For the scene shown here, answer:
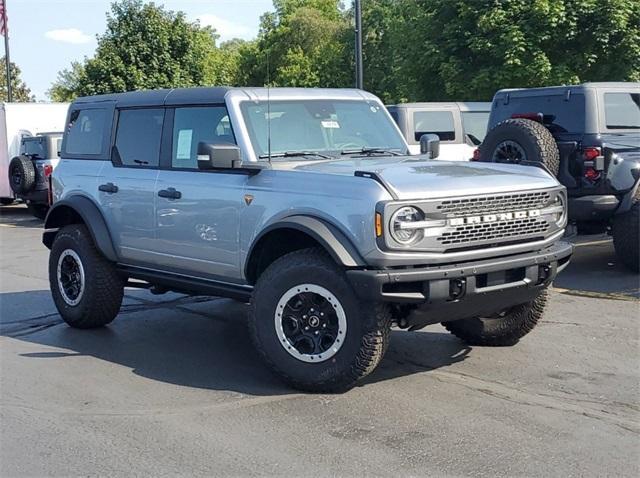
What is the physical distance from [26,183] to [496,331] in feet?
46.9

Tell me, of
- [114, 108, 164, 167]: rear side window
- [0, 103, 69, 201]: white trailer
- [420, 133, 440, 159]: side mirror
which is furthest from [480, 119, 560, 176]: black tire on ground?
[0, 103, 69, 201]: white trailer

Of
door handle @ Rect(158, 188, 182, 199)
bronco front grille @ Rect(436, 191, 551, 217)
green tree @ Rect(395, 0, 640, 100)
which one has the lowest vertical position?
bronco front grille @ Rect(436, 191, 551, 217)

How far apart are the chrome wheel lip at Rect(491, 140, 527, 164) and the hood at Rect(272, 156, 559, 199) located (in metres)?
3.40

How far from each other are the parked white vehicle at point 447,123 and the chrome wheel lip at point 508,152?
425 cm

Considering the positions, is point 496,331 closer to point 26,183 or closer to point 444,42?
point 26,183

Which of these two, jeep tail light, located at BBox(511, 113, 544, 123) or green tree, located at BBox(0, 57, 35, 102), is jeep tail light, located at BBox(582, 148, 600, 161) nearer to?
jeep tail light, located at BBox(511, 113, 544, 123)

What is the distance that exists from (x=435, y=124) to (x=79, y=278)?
875 centimetres

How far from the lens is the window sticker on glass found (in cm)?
666

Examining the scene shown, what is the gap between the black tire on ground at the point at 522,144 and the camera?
30.2 feet

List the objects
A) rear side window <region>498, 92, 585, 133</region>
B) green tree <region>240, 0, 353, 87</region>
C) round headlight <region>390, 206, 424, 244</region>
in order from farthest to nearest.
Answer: green tree <region>240, 0, 353, 87</region> < rear side window <region>498, 92, 585, 133</region> < round headlight <region>390, 206, 424, 244</region>

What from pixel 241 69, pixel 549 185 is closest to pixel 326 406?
pixel 549 185

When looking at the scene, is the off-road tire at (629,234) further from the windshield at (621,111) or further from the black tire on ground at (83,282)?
the black tire on ground at (83,282)

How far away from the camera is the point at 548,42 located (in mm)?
19625

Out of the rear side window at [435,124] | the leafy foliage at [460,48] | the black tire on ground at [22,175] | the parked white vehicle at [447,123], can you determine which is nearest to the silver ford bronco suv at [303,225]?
the leafy foliage at [460,48]
